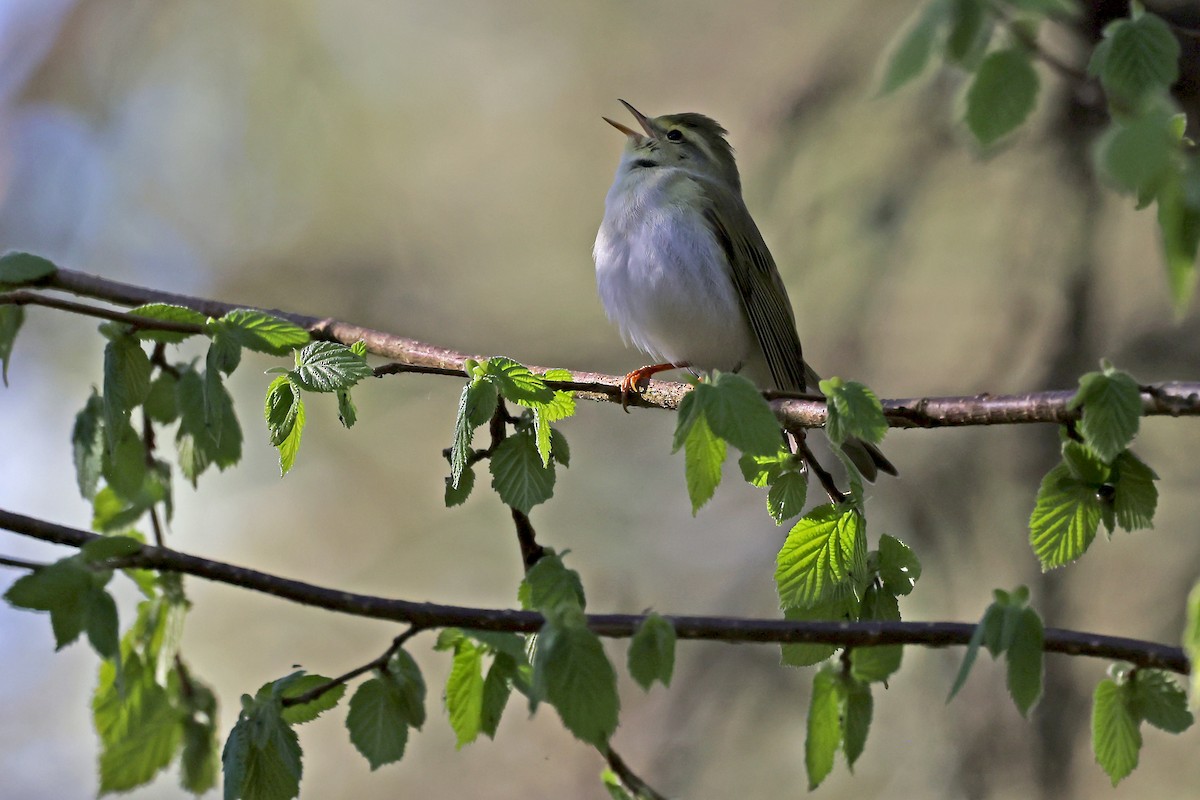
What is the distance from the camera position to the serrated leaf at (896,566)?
1440 millimetres

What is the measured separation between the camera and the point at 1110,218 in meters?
3.86

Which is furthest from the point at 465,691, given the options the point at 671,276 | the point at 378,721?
the point at 671,276

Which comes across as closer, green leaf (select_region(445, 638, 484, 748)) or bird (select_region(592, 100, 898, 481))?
green leaf (select_region(445, 638, 484, 748))

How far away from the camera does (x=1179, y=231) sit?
89cm

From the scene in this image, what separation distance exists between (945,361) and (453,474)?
9.97 feet

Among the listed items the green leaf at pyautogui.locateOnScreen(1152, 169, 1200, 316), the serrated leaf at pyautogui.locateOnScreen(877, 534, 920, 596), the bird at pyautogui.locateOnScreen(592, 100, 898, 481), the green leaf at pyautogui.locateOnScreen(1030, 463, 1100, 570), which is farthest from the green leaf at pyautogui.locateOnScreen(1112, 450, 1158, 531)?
the bird at pyautogui.locateOnScreen(592, 100, 898, 481)

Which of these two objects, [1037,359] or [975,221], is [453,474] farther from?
[975,221]

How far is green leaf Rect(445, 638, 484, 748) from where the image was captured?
4.58 feet

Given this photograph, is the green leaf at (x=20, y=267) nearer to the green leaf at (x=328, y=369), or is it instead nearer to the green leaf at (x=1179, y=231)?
the green leaf at (x=328, y=369)

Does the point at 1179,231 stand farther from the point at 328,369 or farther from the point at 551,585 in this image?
the point at 328,369

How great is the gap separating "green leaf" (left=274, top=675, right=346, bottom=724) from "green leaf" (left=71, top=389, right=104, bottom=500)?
0.67 metres

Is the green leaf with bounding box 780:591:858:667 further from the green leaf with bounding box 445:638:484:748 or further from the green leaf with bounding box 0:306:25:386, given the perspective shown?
the green leaf with bounding box 0:306:25:386

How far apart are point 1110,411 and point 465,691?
0.81m

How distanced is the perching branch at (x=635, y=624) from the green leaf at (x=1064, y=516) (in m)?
0.16
